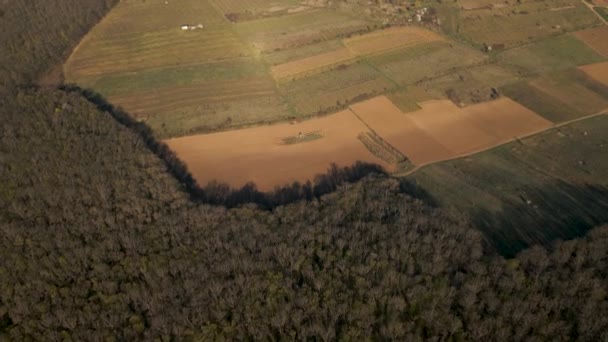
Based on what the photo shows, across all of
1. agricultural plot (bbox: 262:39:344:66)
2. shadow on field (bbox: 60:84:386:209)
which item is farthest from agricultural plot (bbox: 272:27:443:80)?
shadow on field (bbox: 60:84:386:209)

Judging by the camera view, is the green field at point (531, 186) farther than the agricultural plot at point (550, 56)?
No

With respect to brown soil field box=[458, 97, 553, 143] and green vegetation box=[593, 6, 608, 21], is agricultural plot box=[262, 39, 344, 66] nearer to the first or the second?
brown soil field box=[458, 97, 553, 143]

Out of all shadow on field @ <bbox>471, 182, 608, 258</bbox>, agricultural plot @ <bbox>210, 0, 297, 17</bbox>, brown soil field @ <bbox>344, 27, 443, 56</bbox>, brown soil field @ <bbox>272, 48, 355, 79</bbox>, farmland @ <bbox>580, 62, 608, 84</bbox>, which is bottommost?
shadow on field @ <bbox>471, 182, 608, 258</bbox>

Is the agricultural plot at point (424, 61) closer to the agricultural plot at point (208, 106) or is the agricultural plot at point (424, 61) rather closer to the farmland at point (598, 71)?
the farmland at point (598, 71)

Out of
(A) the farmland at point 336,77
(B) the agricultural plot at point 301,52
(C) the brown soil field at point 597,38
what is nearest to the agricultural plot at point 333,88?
(A) the farmland at point 336,77

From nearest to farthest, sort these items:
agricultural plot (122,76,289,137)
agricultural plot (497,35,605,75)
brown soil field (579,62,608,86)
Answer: agricultural plot (122,76,289,137)
brown soil field (579,62,608,86)
agricultural plot (497,35,605,75)

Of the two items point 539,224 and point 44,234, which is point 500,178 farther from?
point 44,234
